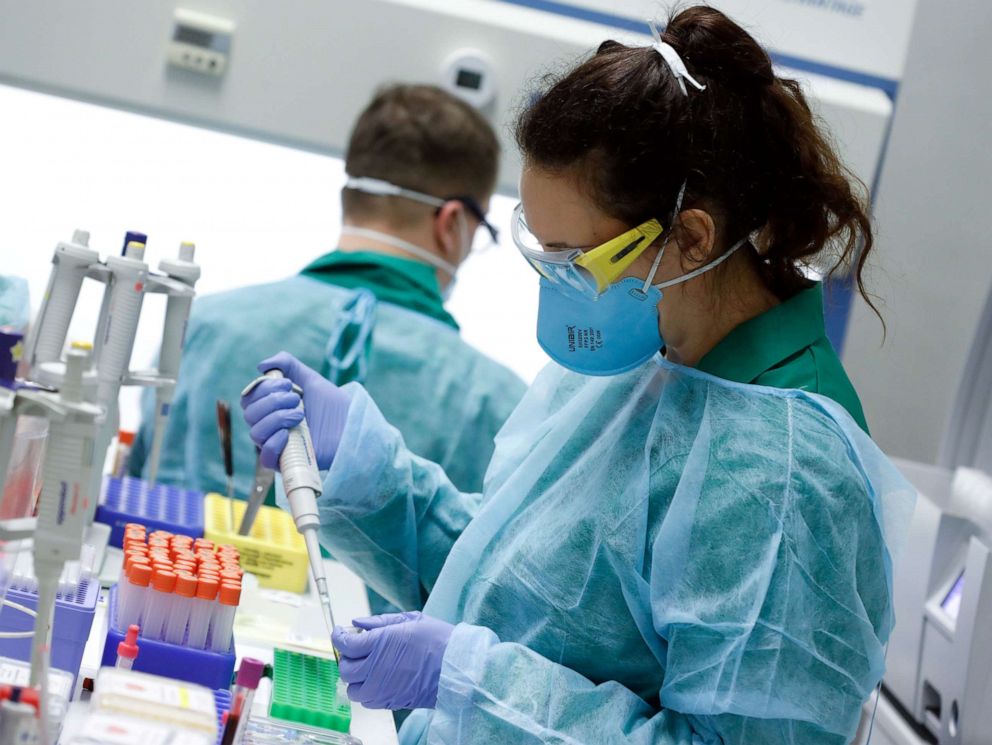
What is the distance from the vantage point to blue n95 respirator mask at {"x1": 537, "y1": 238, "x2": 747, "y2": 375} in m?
1.33

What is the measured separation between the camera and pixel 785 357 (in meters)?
1.32

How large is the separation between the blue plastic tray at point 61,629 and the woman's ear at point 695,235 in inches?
29.4

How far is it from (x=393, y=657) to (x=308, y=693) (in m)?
0.16

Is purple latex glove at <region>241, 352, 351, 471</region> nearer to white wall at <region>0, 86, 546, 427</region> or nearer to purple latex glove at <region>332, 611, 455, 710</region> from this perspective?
purple latex glove at <region>332, 611, 455, 710</region>

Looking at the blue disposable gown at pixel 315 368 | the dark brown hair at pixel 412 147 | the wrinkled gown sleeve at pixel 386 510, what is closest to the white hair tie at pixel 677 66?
the wrinkled gown sleeve at pixel 386 510

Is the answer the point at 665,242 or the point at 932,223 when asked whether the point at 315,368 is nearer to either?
the point at 665,242

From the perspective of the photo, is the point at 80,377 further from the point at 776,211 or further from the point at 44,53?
the point at 44,53

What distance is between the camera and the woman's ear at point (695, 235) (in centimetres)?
129

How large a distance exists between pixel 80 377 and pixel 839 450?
2.44ft

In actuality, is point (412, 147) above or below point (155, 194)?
above

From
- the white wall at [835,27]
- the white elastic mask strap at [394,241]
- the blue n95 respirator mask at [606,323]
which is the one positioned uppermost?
the white wall at [835,27]

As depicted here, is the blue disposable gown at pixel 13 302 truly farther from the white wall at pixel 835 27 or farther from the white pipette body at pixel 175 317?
the white wall at pixel 835 27

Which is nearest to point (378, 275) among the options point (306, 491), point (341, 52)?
point (341, 52)

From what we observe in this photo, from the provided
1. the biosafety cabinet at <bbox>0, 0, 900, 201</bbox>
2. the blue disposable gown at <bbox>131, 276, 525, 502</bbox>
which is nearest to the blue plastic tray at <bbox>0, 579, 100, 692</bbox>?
the blue disposable gown at <bbox>131, 276, 525, 502</bbox>
